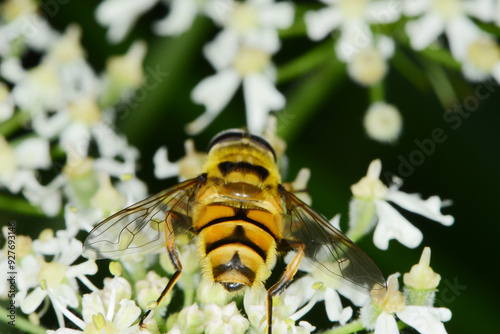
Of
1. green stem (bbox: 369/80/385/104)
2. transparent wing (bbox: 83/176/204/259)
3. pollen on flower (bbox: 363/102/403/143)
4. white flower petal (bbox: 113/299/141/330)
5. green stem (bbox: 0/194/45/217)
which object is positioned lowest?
white flower petal (bbox: 113/299/141/330)

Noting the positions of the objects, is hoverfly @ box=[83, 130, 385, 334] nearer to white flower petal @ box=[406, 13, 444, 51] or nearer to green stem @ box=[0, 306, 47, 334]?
green stem @ box=[0, 306, 47, 334]

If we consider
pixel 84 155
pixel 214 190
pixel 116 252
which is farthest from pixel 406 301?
pixel 84 155

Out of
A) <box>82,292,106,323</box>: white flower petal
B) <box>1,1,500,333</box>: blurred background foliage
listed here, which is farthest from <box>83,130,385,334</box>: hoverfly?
<box>1,1,500,333</box>: blurred background foliage

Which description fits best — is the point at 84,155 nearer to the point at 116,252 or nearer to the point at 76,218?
the point at 76,218

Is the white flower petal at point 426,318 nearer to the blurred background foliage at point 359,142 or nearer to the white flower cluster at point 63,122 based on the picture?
the blurred background foliage at point 359,142

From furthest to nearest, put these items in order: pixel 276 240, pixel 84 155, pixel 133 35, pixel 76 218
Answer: pixel 133 35 < pixel 84 155 < pixel 76 218 < pixel 276 240

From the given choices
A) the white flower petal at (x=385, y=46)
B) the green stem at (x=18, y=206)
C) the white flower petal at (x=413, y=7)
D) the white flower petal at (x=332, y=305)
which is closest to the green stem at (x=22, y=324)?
the green stem at (x=18, y=206)

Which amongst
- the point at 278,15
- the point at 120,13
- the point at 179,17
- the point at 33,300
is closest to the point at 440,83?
the point at 278,15
